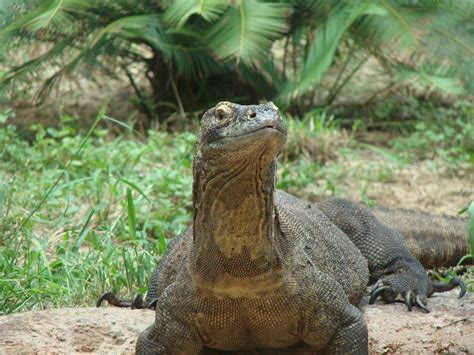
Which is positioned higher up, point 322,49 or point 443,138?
point 322,49

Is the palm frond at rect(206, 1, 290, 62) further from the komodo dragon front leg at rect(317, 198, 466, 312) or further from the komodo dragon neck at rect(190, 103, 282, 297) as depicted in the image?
the komodo dragon neck at rect(190, 103, 282, 297)

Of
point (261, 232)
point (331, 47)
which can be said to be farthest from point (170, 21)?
point (261, 232)

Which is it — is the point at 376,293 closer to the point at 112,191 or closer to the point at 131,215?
the point at 131,215

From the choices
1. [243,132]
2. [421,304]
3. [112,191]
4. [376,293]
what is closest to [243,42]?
[112,191]

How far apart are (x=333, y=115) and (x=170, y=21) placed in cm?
191

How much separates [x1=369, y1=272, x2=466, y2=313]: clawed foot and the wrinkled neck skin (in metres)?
1.39

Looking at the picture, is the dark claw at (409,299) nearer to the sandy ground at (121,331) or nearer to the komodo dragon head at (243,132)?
the sandy ground at (121,331)

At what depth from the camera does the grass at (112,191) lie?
4867 millimetres

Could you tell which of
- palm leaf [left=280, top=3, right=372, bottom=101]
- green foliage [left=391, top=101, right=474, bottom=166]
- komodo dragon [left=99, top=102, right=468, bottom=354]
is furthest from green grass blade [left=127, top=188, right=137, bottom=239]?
green foliage [left=391, top=101, right=474, bottom=166]

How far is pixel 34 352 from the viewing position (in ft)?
12.2

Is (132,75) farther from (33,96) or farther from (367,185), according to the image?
(367,185)

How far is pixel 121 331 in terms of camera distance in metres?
4.04

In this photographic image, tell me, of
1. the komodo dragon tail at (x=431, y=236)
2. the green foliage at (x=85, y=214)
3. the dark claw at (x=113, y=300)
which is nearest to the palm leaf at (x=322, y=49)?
the green foliage at (x=85, y=214)

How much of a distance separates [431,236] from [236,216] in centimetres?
303
